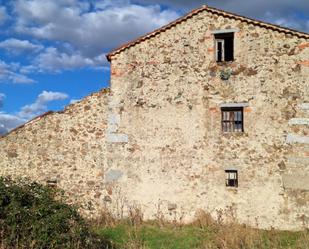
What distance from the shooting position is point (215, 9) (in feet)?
49.1

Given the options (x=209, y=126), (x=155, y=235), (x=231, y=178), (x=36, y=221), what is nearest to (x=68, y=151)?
(x=155, y=235)

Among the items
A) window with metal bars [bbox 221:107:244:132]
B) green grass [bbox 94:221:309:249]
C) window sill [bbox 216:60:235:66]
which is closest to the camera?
green grass [bbox 94:221:309:249]

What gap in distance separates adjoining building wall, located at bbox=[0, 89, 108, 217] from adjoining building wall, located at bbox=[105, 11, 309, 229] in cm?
55

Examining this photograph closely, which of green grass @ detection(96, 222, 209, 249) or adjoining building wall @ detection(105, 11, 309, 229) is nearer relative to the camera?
green grass @ detection(96, 222, 209, 249)

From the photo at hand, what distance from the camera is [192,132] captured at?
Answer: 14.9 meters

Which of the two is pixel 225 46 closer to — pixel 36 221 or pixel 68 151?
pixel 68 151

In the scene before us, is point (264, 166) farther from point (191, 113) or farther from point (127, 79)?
point (127, 79)

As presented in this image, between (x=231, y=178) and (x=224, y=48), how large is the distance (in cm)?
449

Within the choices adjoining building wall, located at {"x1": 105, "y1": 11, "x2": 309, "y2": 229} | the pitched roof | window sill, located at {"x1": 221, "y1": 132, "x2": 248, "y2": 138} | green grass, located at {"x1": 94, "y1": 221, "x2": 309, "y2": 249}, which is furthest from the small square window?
the pitched roof

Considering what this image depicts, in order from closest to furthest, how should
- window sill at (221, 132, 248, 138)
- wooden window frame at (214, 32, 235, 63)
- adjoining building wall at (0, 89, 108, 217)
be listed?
window sill at (221, 132, 248, 138) → wooden window frame at (214, 32, 235, 63) → adjoining building wall at (0, 89, 108, 217)

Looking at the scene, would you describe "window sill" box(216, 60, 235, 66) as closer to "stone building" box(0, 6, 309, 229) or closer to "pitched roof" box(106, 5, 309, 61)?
"stone building" box(0, 6, 309, 229)

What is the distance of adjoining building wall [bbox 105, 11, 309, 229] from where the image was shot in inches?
549

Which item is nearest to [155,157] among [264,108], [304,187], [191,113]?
[191,113]

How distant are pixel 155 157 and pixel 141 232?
9.75 ft
